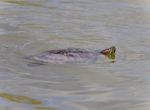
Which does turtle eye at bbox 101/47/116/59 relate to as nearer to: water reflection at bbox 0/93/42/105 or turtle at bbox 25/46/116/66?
turtle at bbox 25/46/116/66

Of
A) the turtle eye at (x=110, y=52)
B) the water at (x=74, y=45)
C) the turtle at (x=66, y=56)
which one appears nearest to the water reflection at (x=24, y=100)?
the water at (x=74, y=45)

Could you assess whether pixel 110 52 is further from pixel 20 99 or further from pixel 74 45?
pixel 20 99

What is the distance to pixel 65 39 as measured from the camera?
8117 mm

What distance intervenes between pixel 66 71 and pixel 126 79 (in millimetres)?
747

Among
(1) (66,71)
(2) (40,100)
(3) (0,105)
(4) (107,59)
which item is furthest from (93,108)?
(4) (107,59)

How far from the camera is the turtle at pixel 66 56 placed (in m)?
A: 6.55

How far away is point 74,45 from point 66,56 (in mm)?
1126

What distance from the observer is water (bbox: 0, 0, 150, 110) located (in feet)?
17.0

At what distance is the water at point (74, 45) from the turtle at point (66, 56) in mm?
133

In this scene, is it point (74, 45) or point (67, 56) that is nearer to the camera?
point (67, 56)

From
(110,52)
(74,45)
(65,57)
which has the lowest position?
(65,57)

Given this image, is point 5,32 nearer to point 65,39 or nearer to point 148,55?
point 65,39

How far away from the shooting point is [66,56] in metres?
6.63

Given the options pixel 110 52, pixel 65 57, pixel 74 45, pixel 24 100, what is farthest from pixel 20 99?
pixel 74 45
